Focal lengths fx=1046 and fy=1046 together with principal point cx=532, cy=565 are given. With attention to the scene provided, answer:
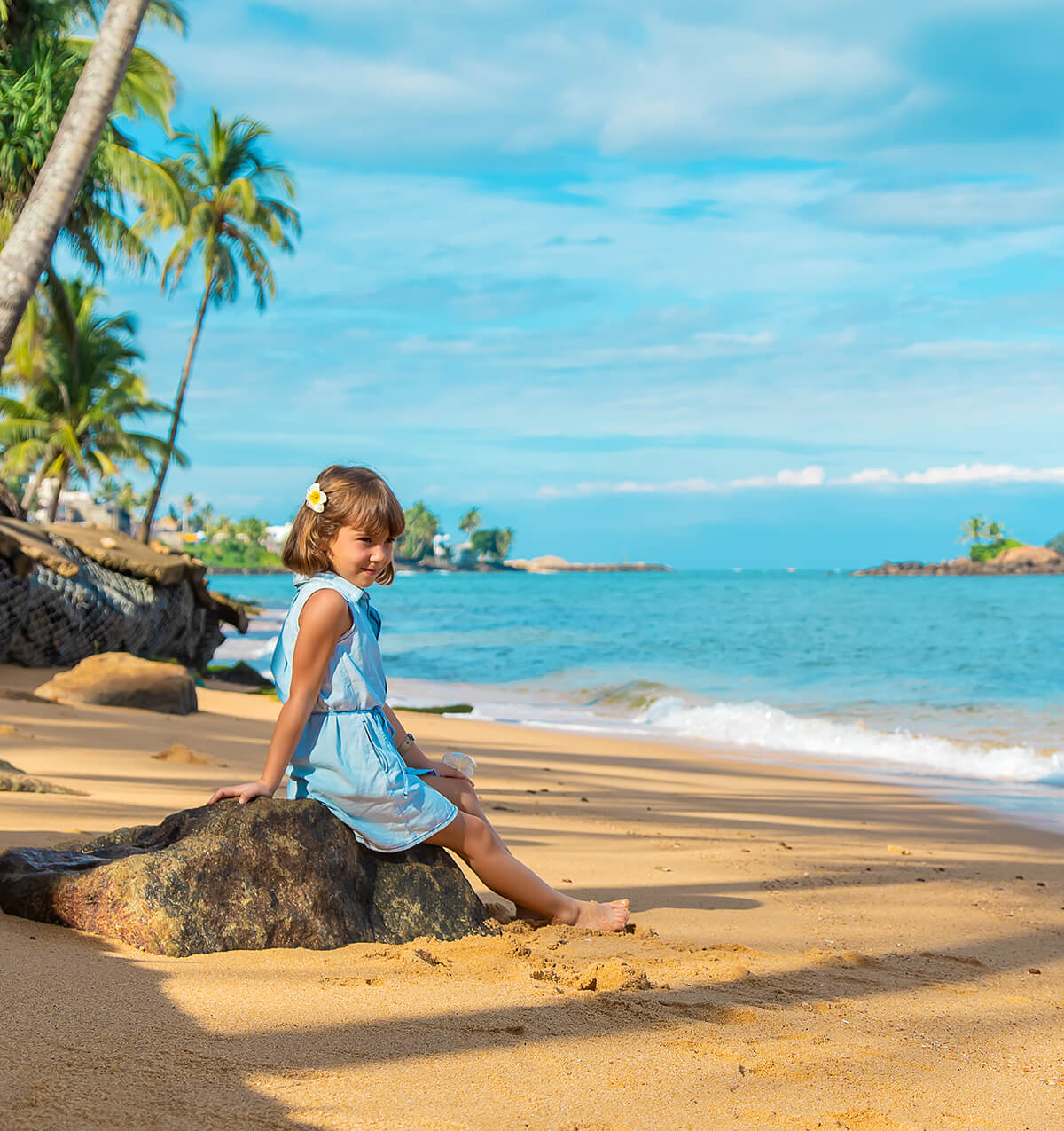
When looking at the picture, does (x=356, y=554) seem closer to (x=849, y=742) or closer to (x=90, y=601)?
(x=90, y=601)

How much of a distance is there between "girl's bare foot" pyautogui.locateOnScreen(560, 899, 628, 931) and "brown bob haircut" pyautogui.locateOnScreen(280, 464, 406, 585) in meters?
1.47

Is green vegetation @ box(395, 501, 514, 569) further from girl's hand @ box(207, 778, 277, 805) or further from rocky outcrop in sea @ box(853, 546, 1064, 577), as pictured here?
girl's hand @ box(207, 778, 277, 805)

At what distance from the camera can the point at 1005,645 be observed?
3447 cm

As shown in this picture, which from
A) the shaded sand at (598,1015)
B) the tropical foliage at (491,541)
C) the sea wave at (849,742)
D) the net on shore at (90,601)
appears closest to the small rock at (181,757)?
the shaded sand at (598,1015)

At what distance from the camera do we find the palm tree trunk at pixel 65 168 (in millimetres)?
6891

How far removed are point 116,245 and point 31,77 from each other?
30.6ft

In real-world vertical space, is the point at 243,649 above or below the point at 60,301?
below

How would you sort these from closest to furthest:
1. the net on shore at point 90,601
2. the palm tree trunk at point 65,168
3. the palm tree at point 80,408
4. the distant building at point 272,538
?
the palm tree trunk at point 65,168 < the net on shore at point 90,601 < the palm tree at point 80,408 < the distant building at point 272,538

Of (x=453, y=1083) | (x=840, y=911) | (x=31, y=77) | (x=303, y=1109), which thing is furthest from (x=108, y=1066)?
(x=31, y=77)

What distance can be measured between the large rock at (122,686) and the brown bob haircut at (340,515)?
758cm

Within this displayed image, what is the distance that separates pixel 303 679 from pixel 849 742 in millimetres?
12139

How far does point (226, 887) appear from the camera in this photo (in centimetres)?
318

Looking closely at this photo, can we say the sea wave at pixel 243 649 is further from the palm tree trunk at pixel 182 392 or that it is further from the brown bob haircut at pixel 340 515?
the brown bob haircut at pixel 340 515

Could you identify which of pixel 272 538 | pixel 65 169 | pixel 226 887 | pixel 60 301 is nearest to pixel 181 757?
pixel 65 169
